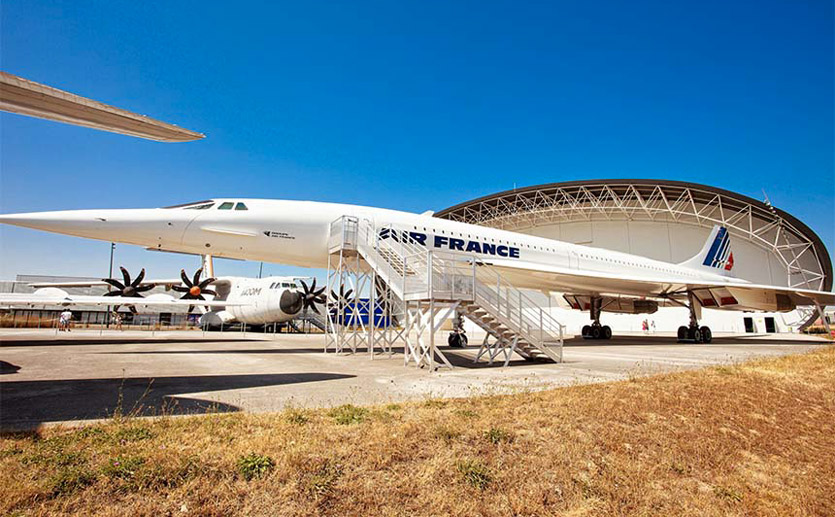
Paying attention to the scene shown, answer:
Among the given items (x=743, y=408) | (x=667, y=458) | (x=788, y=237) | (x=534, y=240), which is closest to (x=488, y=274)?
(x=534, y=240)

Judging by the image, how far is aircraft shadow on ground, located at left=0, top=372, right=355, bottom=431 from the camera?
474 centimetres

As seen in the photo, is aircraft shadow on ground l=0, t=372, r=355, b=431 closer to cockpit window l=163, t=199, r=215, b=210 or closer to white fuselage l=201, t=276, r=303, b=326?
cockpit window l=163, t=199, r=215, b=210

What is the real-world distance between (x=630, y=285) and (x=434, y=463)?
19843mm

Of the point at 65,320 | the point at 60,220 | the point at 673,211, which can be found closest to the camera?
the point at 60,220

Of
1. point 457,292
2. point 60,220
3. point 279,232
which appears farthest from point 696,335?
point 60,220

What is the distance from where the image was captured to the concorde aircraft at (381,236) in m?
10.6

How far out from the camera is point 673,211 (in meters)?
36.6

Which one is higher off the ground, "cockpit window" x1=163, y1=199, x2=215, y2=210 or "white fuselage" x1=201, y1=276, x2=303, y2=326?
"cockpit window" x1=163, y1=199, x2=215, y2=210

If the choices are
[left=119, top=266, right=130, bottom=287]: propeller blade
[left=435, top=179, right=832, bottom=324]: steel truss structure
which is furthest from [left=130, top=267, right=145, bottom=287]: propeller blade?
[left=435, top=179, right=832, bottom=324]: steel truss structure

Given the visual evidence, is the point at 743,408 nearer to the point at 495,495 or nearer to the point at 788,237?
the point at 495,495

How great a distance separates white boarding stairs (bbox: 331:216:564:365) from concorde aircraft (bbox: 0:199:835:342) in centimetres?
90

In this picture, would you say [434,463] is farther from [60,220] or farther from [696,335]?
[696,335]

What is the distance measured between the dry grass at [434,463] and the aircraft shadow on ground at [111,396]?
0.73 metres

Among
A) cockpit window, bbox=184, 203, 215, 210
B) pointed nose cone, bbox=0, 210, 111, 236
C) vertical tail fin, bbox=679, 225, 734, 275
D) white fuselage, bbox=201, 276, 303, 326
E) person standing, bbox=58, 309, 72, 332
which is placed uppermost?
vertical tail fin, bbox=679, 225, 734, 275
